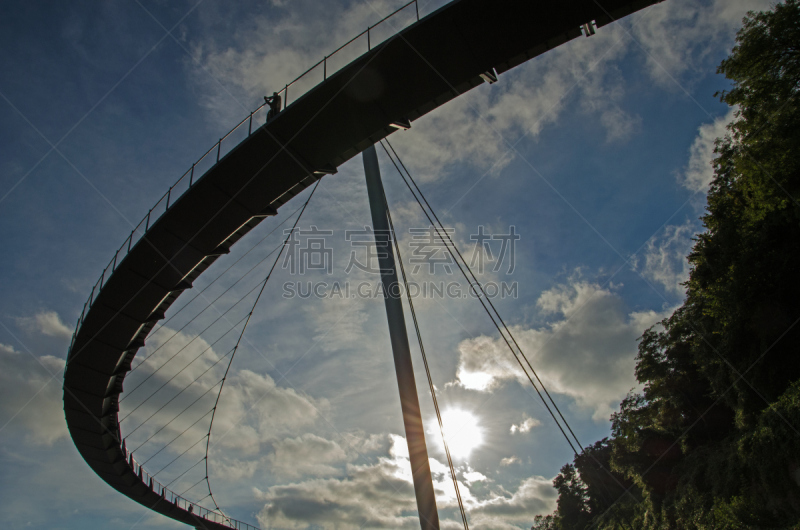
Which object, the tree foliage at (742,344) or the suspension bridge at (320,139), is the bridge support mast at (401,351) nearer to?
the suspension bridge at (320,139)

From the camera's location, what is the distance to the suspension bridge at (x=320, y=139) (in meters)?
10.8

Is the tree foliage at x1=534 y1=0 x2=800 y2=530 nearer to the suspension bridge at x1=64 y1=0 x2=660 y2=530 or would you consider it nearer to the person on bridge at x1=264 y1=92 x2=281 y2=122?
the suspension bridge at x1=64 y1=0 x2=660 y2=530

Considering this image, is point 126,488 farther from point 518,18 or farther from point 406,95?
point 518,18

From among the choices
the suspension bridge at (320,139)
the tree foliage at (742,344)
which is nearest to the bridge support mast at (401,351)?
the suspension bridge at (320,139)

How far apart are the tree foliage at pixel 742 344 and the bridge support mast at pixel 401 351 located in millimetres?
16110

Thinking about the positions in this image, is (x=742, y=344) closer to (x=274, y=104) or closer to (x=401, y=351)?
(x=401, y=351)

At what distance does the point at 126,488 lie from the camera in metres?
30.2

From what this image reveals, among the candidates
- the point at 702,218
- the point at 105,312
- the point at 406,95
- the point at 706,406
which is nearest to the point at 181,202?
the point at 105,312

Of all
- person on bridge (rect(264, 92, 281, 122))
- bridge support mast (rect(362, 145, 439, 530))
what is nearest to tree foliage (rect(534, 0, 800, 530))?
bridge support mast (rect(362, 145, 439, 530))

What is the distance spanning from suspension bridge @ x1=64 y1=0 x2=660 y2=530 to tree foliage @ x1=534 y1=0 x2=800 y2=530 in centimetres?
1164

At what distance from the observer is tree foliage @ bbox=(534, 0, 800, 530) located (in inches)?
701

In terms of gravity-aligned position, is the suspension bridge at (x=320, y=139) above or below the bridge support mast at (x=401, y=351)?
above

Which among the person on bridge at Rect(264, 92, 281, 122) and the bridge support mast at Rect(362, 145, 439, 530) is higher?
the person on bridge at Rect(264, 92, 281, 122)

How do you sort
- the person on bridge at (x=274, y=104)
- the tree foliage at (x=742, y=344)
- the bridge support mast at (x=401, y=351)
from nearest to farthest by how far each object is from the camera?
the bridge support mast at (x=401, y=351) → the person on bridge at (x=274, y=104) → the tree foliage at (x=742, y=344)
